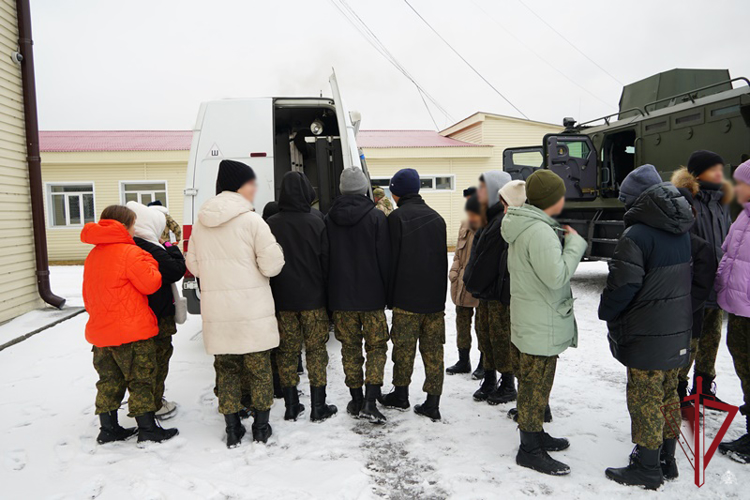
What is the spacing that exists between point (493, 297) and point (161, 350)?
2388 mm

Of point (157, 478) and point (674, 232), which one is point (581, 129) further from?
point (157, 478)

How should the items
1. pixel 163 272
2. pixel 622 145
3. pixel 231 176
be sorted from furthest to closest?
pixel 622 145 < pixel 163 272 < pixel 231 176

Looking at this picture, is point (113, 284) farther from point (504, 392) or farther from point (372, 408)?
point (504, 392)

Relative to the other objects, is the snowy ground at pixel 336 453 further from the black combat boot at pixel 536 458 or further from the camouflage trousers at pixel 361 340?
the camouflage trousers at pixel 361 340

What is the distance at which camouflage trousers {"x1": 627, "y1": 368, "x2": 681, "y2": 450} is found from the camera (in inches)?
94.7

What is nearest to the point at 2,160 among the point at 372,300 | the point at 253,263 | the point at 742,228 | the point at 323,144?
the point at 323,144

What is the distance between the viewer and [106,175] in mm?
14898

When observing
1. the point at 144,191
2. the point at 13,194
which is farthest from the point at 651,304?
the point at 144,191

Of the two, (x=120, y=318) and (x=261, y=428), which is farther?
(x=261, y=428)

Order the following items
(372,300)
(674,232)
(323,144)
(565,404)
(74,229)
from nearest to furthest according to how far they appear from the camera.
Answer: (674,232), (372,300), (565,404), (323,144), (74,229)

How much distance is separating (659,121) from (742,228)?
5.06 m

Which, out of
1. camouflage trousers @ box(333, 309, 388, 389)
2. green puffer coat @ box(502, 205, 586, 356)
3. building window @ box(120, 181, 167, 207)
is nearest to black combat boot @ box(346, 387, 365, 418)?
camouflage trousers @ box(333, 309, 388, 389)

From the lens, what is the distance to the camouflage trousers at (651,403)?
240cm

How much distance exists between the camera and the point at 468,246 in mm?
4105
